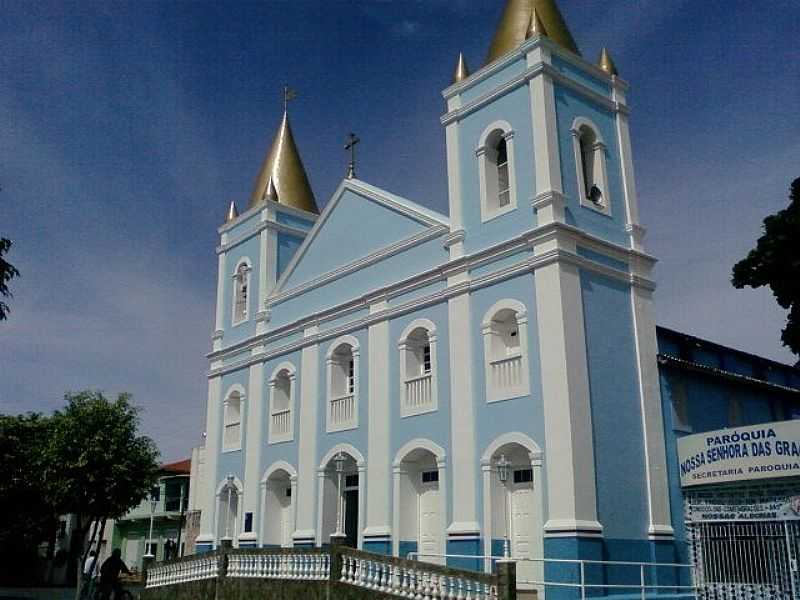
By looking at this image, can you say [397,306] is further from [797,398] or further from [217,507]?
[797,398]

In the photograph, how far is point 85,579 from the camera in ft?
65.9

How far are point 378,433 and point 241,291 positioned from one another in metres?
9.17

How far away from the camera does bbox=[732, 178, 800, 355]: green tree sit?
1778 cm

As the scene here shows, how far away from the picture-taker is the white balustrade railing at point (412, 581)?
11945 mm

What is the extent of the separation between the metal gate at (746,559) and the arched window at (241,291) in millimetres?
14999

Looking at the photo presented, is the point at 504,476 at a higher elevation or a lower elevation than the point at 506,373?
lower

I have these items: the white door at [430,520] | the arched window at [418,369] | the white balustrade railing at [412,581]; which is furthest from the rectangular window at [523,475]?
the white balustrade railing at [412,581]

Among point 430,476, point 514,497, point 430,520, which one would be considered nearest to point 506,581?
point 514,497

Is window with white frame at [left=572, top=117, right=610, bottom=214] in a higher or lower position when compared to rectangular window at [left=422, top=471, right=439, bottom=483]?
higher

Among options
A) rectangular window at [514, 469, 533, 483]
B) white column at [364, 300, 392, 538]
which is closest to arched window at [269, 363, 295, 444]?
white column at [364, 300, 392, 538]

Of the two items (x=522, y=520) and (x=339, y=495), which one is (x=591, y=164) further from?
(x=339, y=495)

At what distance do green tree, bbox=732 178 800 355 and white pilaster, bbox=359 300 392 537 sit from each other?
27.6 feet

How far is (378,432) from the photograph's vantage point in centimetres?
1980

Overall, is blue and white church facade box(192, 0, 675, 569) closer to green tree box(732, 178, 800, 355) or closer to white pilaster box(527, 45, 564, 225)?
white pilaster box(527, 45, 564, 225)
